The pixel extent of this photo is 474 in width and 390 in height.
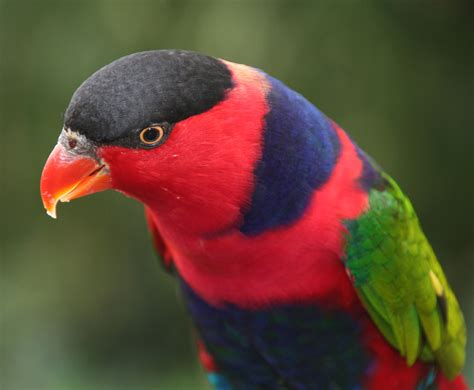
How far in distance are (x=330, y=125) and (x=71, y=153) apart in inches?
27.2

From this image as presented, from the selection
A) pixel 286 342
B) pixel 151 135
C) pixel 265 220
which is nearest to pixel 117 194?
pixel 286 342

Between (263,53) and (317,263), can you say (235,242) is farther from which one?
(263,53)

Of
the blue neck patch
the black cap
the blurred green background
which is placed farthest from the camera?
the blurred green background

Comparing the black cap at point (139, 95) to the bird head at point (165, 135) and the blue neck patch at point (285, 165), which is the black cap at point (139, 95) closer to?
the bird head at point (165, 135)

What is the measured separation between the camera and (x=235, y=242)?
1.76 metres

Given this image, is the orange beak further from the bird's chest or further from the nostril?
the bird's chest

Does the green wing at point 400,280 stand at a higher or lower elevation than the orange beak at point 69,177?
lower

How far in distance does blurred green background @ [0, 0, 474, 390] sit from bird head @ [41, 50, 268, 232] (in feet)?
4.83

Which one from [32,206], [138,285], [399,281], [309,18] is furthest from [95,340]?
[399,281]

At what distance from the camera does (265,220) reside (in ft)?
5.73

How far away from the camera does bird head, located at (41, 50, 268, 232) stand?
1523mm

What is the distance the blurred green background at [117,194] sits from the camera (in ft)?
10.2

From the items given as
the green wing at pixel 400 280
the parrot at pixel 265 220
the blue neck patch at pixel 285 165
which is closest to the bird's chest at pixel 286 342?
the parrot at pixel 265 220

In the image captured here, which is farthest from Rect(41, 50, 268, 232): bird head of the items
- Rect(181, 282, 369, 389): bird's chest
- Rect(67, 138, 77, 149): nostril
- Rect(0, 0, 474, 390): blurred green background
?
Rect(0, 0, 474, 390): blurred green background
